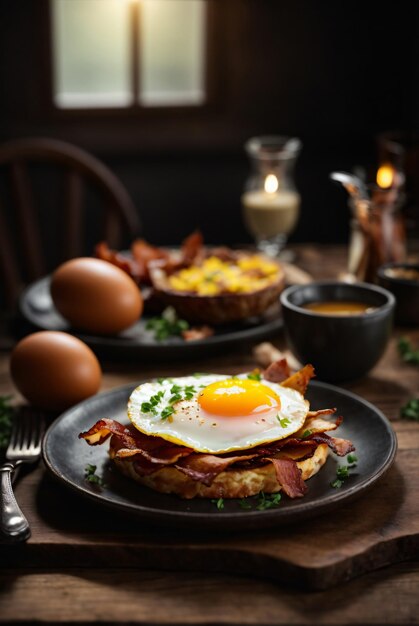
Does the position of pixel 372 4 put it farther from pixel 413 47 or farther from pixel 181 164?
pixel 181 164

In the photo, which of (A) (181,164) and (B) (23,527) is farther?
(A) (181,164)

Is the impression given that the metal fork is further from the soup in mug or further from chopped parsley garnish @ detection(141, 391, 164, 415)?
the soup in mug

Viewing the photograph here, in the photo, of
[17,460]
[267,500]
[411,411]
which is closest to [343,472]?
[267,500]

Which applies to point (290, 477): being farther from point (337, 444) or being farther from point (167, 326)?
point (167, 326)

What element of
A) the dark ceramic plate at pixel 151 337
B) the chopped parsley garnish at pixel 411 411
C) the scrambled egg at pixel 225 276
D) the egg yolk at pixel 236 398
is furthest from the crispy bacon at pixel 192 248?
the egg yolk at pixel 236 398

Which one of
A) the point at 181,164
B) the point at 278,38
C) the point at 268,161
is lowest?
the point at 181,164

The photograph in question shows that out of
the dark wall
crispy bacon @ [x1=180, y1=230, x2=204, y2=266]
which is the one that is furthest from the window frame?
crispy bacon @ [x1=180, y1=230, x2=204, y2=266]

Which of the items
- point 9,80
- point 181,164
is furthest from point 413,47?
point 9,80
